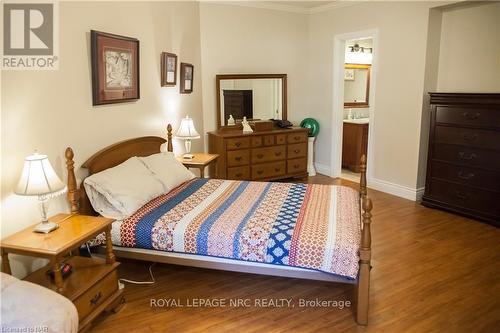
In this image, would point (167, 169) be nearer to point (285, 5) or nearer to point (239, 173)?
point (239, 173)

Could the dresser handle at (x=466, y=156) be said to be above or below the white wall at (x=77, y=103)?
below

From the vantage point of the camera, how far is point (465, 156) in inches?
158

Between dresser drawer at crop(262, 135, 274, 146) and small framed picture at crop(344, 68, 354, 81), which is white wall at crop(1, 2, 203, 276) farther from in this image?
small framed picture at crop(344, 68, 354, 81)

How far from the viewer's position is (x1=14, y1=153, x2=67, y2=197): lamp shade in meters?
2.10

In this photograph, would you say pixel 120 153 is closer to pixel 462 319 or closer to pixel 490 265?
pixel 462 319

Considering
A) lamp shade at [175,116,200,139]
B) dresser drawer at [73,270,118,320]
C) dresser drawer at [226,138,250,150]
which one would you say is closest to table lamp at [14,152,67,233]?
dresser drawer at [73,270,118,320]

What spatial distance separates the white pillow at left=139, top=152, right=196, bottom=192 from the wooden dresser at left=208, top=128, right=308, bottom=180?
1.11 m

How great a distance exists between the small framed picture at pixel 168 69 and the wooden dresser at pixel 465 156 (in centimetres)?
288

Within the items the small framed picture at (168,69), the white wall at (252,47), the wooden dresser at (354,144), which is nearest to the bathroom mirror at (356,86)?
the wooden dresser at (354,144)

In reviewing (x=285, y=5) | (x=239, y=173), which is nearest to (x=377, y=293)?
(x=239, y=173)

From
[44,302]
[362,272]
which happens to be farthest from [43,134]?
[362,272]

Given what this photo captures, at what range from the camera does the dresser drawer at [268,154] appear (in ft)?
17.0

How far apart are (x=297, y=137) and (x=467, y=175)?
7.47 feet

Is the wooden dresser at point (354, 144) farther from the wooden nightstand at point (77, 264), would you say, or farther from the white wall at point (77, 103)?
the wooden nightstand at point (77, 264)
